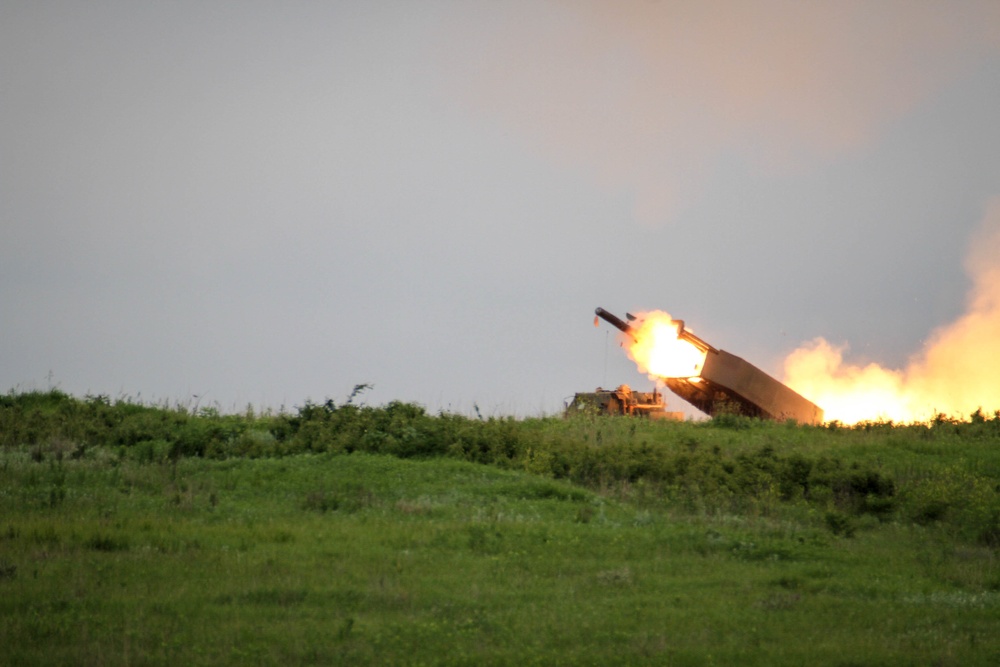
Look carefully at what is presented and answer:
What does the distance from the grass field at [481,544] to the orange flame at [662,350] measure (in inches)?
264

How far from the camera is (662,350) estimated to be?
32750 mm

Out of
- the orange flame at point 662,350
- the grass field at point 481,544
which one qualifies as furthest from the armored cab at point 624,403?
the grass field at point 481,544

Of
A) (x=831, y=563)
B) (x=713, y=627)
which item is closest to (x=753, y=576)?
(x=831, y=563)

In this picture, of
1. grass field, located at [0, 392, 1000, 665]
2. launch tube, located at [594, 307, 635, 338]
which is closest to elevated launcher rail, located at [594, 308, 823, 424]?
launch tube, located at [594, 307, 635, 338]

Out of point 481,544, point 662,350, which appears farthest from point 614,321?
point 481,544

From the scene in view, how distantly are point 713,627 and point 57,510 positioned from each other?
996 centimetres

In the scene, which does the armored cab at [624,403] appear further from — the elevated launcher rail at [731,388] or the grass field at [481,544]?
the grass field at [481,544]

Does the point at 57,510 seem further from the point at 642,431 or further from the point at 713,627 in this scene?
the point at 642,431

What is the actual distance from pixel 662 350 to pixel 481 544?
64.8 ft

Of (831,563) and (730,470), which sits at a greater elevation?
(730,470)

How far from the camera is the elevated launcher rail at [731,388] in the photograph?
31.9 metres

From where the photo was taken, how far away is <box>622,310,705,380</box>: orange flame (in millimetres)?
32219

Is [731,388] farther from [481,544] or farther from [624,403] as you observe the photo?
[481,544]

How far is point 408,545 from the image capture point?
1370 cm
